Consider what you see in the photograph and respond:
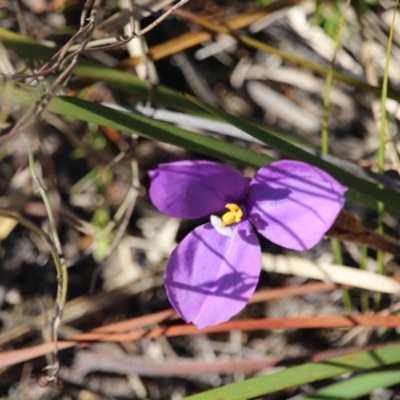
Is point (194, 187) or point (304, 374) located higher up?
point (194, 187)

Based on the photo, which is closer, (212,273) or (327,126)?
(212,273)

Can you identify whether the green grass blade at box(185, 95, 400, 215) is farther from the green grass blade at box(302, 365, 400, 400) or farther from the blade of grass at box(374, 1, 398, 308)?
the green grass blade at box(302, 365, 400, 400)

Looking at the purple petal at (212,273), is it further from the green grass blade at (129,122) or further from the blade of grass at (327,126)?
the blade of grass at (327,126)

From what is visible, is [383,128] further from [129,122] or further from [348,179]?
[129,122]

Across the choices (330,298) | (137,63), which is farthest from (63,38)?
(330,298)

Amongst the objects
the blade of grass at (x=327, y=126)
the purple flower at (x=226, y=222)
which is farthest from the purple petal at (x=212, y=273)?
the blade of grass at (x=327, y=126)

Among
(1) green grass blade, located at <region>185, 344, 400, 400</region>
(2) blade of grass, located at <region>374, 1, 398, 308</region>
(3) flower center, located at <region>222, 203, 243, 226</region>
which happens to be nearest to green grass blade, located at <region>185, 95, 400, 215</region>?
(2) blade of grass, located at <region>374, 1, 398, 308</region>

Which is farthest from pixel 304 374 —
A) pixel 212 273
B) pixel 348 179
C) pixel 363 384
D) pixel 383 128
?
pixel 383 128
